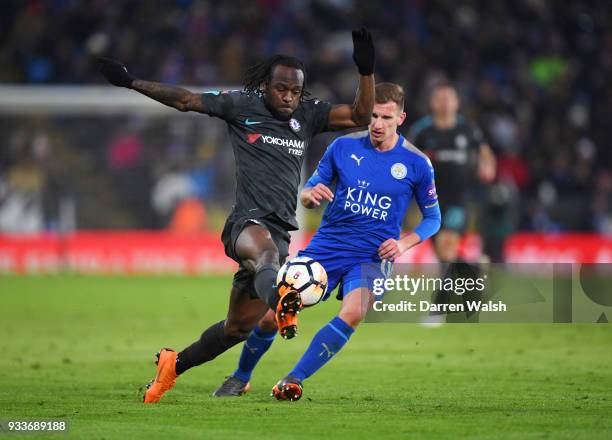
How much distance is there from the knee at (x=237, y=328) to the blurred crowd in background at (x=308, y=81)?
42.7 ft

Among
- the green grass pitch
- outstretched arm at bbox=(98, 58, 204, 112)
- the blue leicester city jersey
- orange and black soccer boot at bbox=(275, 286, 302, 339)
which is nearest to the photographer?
orange and black soccer boot at bbox=(275, 286, 302, 339)

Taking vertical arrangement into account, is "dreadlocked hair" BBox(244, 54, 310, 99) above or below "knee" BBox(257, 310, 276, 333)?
above

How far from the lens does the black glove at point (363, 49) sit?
7207 mm

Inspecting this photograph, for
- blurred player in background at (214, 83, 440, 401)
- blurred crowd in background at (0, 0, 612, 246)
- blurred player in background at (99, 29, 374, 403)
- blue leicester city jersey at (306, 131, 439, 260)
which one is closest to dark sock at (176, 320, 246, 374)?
blurred player in background at (99, 29, 374, 403)

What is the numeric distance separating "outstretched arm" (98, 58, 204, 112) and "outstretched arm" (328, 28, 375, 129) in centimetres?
99

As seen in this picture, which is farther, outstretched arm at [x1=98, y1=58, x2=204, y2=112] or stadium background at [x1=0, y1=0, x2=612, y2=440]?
stadium background at [x1=0, y1=0, x2=612, y2=440]

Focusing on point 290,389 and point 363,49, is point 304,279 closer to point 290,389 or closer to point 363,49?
point 290,389

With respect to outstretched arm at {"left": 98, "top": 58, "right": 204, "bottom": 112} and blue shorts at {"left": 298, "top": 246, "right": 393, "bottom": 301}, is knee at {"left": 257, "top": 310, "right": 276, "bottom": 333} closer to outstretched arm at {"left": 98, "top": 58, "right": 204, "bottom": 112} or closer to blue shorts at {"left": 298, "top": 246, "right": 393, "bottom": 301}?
blue shorts at {"left": 298, "top": 246, "right": 393, "bottom": 301}

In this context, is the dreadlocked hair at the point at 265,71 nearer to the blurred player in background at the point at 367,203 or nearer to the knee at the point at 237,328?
the blurred player in background at the point at 367,203

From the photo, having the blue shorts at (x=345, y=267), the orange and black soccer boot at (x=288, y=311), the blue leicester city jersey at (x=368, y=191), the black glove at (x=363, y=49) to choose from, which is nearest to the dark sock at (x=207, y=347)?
the blue shorts at (x=345, y=267)

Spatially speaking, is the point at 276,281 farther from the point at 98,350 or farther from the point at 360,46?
the point at 98,350

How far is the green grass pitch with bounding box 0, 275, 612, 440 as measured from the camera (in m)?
6.57

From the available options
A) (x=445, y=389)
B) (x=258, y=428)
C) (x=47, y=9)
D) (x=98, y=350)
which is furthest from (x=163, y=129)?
(x=258, y=428)

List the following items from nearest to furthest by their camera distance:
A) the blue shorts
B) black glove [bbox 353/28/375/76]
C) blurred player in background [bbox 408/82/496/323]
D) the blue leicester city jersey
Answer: black glove [bbox 353/28/375/76]
the blue shorts
the blue leicester city jersey
blurred player in background [bbox 408/82/496/323]
